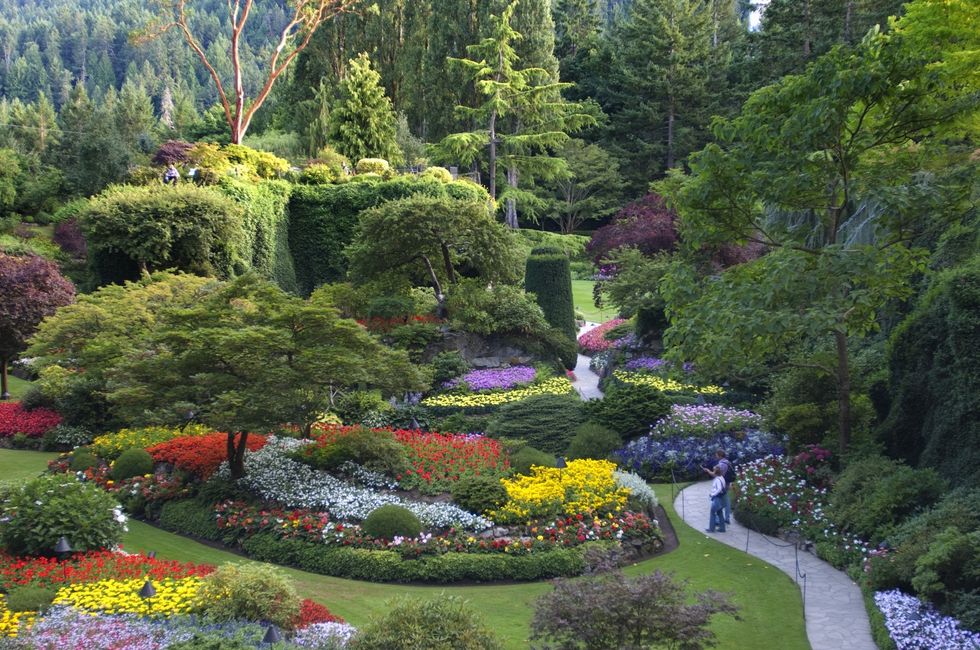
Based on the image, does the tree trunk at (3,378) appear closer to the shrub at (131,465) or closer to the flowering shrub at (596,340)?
the shrub at (131,465)

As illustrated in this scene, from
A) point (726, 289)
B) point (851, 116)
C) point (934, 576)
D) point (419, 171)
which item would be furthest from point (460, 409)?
point (419, 171)

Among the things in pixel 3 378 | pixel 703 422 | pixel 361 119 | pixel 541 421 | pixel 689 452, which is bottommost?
pixel 689 452

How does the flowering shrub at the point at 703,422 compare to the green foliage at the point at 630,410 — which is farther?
the green foliage at the point at 630,410

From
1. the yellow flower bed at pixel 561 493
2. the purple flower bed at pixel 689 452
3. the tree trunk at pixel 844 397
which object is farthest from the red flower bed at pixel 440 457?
the tree trunk at pixel 844 397

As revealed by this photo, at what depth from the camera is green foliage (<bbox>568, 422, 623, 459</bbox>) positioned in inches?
658

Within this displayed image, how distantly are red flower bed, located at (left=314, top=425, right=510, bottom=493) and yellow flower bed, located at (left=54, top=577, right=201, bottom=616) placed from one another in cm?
518

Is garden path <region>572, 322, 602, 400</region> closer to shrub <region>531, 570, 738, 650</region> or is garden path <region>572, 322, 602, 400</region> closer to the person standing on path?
the person standing on path

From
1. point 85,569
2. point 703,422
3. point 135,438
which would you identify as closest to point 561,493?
point 703,422

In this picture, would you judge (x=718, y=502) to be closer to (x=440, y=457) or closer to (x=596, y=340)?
(x=440, y=457)

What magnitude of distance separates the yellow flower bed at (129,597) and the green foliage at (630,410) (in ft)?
32.1

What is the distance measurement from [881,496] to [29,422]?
17590 mm

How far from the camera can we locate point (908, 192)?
12.4 meters

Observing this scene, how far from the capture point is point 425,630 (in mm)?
7191

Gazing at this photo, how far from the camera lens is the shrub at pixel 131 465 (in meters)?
15.2
